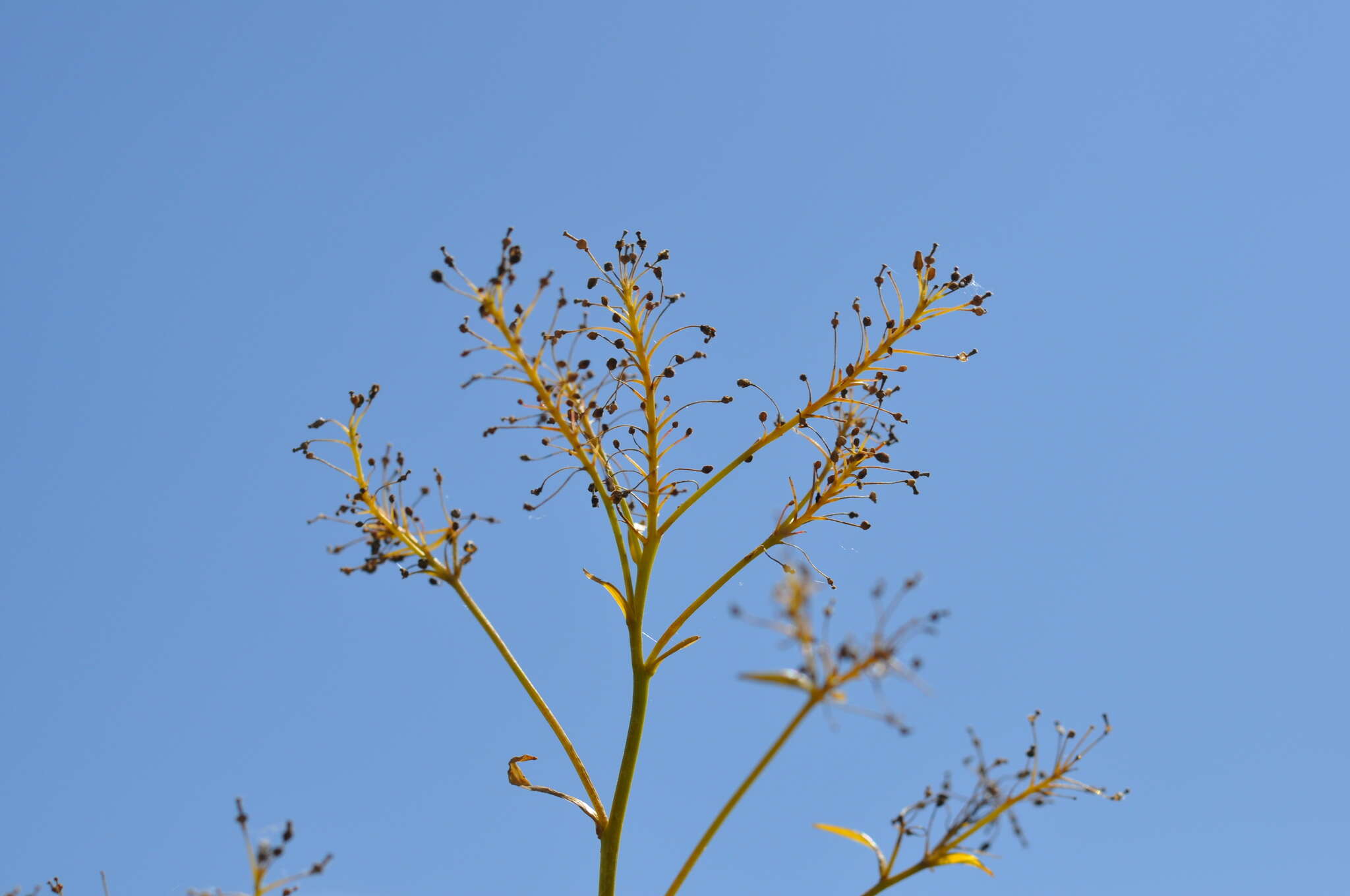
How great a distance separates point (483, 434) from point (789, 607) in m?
2.08

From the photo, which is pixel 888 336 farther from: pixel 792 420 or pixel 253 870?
pixel 253 870

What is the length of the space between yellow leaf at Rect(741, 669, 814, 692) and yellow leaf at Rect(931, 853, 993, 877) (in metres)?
1.57

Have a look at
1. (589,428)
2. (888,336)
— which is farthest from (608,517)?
(888,336)

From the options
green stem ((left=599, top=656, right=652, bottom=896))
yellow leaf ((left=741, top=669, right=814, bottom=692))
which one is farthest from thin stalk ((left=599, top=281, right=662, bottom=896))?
yellow leaf ((left=741, top=669, right=814, bottom=692))

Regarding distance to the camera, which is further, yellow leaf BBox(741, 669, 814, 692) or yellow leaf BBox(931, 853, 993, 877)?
yellow leaf BBox(931, 853, 993, 877)

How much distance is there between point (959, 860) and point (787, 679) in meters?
1.83

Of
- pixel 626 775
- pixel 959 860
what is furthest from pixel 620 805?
pixel 959 860

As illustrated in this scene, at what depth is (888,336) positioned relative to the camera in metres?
6.30

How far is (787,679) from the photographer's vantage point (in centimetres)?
390

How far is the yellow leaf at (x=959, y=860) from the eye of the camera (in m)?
5.15

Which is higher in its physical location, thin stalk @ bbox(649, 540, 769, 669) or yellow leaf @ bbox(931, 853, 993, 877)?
thin stalk @ bbox(649, 540, 769, 669)

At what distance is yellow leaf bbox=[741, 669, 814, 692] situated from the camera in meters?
3.84

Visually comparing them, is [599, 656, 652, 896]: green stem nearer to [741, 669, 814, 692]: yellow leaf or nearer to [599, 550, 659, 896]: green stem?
[599, 550, 659, 896]: green stem

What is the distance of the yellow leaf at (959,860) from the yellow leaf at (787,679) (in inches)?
61.8
